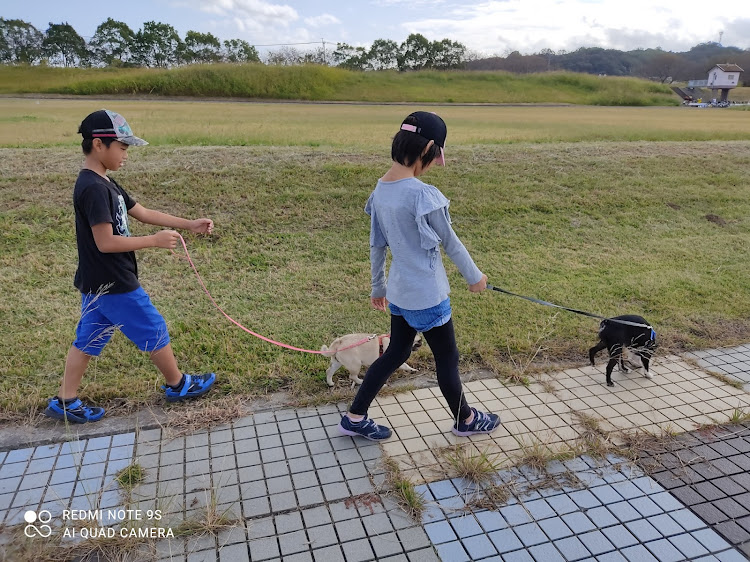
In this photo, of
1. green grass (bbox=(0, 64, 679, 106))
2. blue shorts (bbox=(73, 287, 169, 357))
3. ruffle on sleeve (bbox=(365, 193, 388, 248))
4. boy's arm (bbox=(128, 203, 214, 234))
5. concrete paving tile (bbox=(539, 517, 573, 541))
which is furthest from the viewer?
green grass (bbox=(0, 64, 679, 106))

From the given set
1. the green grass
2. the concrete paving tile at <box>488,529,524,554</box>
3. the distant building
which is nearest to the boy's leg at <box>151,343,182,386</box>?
the concrete paving tile at <box>488,529,524,554</box>

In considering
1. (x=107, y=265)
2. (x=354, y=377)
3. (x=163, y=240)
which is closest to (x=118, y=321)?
(x=107, y=265)

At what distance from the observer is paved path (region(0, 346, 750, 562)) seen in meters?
2.24

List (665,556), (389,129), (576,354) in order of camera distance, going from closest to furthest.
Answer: (665,556) < (576,354) < (389,129)

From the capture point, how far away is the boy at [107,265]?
270 cm

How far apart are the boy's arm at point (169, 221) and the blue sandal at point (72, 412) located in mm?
1159

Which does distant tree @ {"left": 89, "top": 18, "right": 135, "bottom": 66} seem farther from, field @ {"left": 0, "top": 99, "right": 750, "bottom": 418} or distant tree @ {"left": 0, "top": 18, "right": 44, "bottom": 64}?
field @ {"left": 0, "top": 99, "right": 750, "bottom": 418}

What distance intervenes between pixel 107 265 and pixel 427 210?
70.5 inches

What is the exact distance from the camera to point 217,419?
121 inches

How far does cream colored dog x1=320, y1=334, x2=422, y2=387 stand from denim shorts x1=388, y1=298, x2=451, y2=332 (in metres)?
0.67

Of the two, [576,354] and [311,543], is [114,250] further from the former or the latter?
[576,354]

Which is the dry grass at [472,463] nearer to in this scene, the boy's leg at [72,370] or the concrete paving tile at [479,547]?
the concrete paving tile at [479,547]

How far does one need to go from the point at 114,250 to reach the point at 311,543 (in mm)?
1768

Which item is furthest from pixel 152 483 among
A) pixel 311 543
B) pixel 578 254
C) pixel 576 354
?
pixel 578 254
